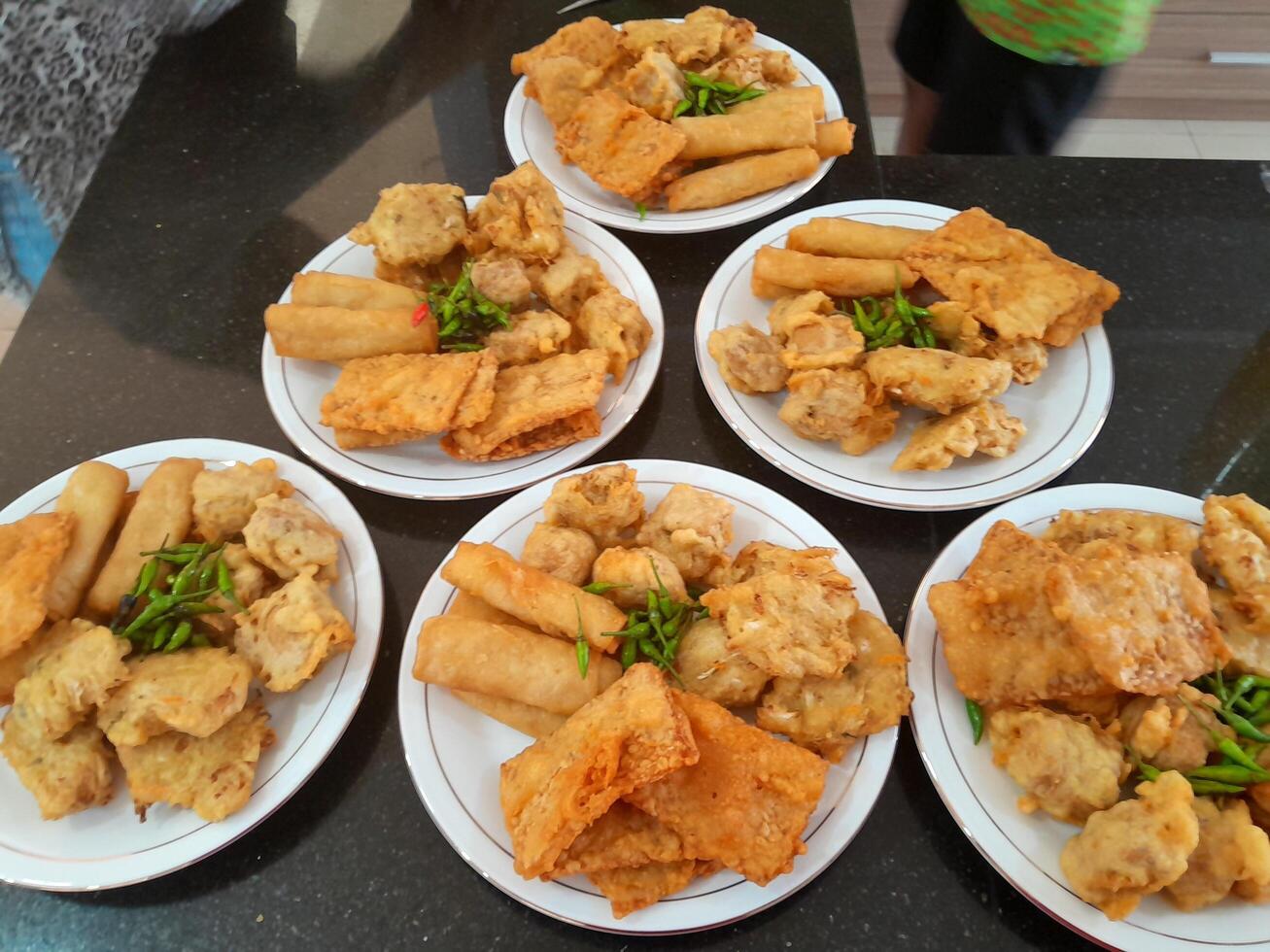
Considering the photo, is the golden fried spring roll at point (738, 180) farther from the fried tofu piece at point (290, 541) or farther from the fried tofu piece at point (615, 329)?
the fried tofu piece at point (290, 541)

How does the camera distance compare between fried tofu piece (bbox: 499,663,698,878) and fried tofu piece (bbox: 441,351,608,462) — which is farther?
fried tofu piece (bbox: 441,351,608,462)

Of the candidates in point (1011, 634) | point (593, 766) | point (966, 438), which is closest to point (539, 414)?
point (593, 766)

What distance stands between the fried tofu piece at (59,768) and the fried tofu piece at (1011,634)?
4.90 feet

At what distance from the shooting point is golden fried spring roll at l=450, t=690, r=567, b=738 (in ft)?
5.07

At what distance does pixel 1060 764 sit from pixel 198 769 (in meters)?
1.44

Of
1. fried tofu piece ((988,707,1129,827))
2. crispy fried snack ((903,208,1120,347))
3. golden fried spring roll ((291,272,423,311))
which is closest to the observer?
fried tofu piece ((988,707,1129,827))

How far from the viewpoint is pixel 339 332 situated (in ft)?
6.56

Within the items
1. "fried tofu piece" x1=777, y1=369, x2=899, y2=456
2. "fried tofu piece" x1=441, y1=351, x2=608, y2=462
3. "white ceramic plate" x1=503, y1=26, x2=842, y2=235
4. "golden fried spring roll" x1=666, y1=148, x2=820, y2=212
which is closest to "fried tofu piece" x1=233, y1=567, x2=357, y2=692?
"fried tofu piece" x1=441, y1=351, x2=608, y2=462

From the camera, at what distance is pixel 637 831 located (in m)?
1.36

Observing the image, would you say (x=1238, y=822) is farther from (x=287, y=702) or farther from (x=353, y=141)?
(x=353, y=141)

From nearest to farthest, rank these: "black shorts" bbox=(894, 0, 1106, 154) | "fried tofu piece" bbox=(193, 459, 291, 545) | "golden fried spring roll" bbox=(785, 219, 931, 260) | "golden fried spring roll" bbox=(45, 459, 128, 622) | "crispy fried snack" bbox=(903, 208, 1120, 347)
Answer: "golden fried spring roll" bbox=(45, 459, 128, 622) → "fried tofu piece" bbox=(193, 459, 291, 545) → "crispy fried snack" bbox=(903, 208, 1120, 347) → "golden fried spring roll" bbox=(785, 219, 931, 260) → "black shorts" bbox=(894, 0, 1106, 154)

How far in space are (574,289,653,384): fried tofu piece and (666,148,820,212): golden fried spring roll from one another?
46 centimetres

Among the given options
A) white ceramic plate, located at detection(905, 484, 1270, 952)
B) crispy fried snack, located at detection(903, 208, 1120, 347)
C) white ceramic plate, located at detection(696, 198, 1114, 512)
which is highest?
crispy fried snack, located at detection(903, 208, 1120, 347)

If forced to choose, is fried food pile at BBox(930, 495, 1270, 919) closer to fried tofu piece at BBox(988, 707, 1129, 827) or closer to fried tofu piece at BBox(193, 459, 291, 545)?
fried tofu piece at BBox(988, 707, 1129, 827)
